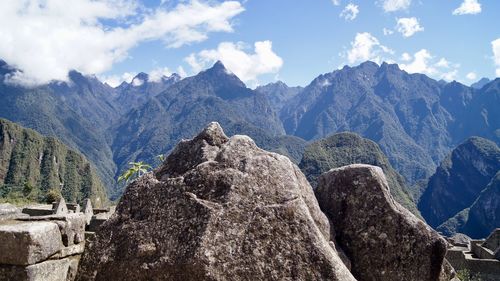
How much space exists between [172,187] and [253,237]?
1.62 metres

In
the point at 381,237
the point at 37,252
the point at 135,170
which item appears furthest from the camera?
the point at 135,170

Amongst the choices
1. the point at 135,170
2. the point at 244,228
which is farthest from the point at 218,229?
the point at 135,170

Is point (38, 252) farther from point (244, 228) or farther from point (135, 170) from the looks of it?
point (135, 170)

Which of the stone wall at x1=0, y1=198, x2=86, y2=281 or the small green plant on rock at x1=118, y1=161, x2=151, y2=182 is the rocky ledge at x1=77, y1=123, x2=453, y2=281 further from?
the small green plant on rock at x1=118, y1=161, x2=151, y2=182

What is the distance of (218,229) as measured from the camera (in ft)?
22.0

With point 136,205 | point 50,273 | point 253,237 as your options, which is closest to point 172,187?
point 136,205

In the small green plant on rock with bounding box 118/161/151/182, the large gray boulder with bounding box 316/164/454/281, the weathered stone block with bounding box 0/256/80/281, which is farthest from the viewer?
the small green plant on rock with bounding box 118/161/151/182

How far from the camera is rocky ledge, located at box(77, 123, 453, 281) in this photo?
6.55 meters

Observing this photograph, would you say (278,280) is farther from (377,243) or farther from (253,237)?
(377,243)

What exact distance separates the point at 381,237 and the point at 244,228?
303 centimetres

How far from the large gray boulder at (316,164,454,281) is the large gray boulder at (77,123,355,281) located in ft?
5.77

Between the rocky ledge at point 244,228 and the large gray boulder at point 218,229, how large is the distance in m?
0.01

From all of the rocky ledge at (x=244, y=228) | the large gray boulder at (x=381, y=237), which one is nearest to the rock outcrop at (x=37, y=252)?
the rocky ledge at (x=244, y=228)

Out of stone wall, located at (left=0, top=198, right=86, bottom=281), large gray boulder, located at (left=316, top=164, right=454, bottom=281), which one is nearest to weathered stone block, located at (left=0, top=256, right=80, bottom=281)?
stone wall, located at (left=0, top=198, right=86, bottom=281)
